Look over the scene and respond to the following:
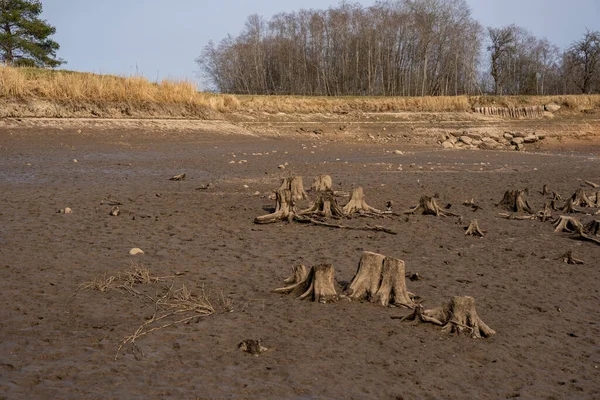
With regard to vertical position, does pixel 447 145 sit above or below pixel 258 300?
above

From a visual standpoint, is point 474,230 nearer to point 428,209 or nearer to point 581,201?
point 428,209

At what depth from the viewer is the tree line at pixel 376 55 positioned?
55.6m

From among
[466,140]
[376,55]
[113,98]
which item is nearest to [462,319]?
[113,98]

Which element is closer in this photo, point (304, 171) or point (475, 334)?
point (475, 334)

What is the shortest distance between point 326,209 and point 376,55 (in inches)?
1969

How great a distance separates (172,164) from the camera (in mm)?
15070

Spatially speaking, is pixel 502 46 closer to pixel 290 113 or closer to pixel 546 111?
pixel 546 111

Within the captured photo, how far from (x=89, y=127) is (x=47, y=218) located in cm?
978

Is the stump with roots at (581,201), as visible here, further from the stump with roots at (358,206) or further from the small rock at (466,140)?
the small rock at (466,140)

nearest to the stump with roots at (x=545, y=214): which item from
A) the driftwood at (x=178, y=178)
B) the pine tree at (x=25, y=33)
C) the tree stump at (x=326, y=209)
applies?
the tree stump at (x=326, y=209)

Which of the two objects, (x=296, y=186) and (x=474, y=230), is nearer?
(x=474, y=230)

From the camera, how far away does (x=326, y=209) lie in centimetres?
988

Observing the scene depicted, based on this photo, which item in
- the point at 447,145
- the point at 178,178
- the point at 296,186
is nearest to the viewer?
the point at 296,186

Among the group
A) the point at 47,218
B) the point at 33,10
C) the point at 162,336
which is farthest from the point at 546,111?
the point at 162,336
